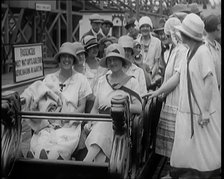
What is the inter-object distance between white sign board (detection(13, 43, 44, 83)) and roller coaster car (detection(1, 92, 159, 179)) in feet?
13.8

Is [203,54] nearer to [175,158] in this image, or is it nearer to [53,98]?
[175,158]

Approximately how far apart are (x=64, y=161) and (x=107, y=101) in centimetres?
105

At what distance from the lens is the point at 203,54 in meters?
4.40

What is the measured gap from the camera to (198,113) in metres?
4.46

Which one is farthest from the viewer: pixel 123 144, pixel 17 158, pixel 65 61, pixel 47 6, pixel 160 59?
pixel 47 6

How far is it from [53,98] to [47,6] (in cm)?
1486

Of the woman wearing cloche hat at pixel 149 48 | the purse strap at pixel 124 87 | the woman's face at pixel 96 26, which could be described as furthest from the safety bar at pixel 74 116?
the woman's face at pixel 96 26

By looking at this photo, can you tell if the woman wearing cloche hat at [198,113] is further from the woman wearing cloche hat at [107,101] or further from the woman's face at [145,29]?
the woman's face at [145,29]

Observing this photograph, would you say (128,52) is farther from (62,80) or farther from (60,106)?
(60,106)

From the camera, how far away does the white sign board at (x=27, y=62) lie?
26.6 ft

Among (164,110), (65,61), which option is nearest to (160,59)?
(164,110)

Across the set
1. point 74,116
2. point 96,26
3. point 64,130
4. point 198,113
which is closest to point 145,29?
point 96,26

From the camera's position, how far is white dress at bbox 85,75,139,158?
4223mm

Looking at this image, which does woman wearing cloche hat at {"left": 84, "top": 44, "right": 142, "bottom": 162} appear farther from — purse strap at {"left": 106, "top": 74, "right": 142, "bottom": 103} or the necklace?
the necklace
